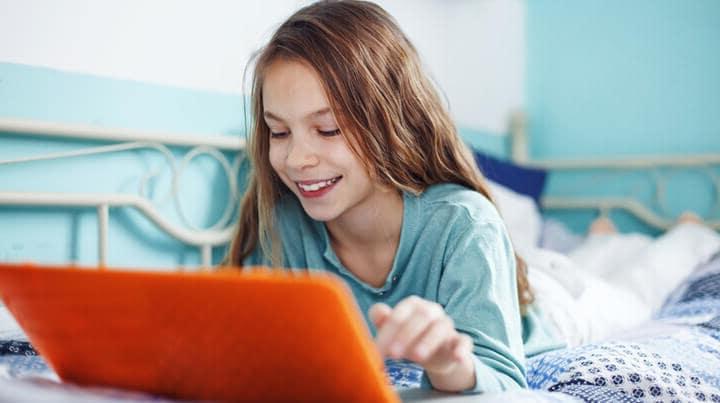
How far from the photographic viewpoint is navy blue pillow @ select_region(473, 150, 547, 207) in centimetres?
195

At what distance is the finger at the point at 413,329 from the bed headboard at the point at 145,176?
693mm

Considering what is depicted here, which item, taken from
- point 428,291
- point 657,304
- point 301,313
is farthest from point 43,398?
point 657,304

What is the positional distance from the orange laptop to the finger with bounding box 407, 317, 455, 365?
0.19 feet

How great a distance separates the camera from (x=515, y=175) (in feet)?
6.88

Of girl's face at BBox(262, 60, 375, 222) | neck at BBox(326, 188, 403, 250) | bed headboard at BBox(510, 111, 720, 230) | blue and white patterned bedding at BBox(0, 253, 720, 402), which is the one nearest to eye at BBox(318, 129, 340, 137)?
girl's face at BBox(262, 60, 375, 222)

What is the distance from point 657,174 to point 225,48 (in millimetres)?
1398

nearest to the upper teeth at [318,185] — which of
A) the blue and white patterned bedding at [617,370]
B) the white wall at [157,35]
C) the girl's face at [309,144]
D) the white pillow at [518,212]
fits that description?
the girl's face at [309,144]

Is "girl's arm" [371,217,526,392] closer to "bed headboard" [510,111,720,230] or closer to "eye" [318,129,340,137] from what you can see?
"eye" [318,129,340,137]

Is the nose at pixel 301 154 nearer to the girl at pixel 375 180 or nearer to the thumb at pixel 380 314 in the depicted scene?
the girl at pixel 375 180

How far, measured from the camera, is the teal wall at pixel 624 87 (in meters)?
2.11

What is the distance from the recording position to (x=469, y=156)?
1.06 meters

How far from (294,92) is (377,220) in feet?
0.74

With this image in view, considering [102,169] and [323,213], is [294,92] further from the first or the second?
[102,169]

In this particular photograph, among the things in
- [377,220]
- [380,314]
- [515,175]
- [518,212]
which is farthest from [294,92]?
[515,175]
